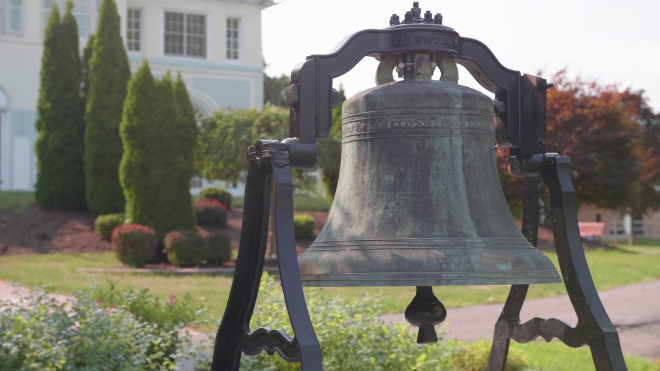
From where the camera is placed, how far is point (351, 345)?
4.89m

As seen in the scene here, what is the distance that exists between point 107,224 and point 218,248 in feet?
10.9

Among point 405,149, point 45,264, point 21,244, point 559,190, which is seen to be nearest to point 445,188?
point 405,149

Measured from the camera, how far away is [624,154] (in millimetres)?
19094

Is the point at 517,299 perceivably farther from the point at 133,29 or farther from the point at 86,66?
the point at 133,29

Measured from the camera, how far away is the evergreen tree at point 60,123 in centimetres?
1748

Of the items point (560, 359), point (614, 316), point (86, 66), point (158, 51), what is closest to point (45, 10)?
point (158, 51)

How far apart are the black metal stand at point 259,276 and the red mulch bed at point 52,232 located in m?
12.4

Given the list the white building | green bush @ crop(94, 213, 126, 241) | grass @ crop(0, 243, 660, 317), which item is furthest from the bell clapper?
the white building

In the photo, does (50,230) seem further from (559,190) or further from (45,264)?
(559,190)

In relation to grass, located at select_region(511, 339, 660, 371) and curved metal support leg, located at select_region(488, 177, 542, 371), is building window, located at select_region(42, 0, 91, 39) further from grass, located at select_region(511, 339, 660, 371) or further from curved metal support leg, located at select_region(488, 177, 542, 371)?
curved metal support leg, located at select_region(488, 177, 542, 371)

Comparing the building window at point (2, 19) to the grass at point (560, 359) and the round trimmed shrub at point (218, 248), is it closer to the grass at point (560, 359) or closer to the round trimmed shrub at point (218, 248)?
the round trimmed shrub at point (218, 248)

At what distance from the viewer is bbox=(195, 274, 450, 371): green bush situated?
189 inches

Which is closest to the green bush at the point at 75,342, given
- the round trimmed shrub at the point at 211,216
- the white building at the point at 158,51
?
the round trimmed shrub at the point at 211,216

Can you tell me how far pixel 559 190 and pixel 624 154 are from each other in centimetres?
1765
